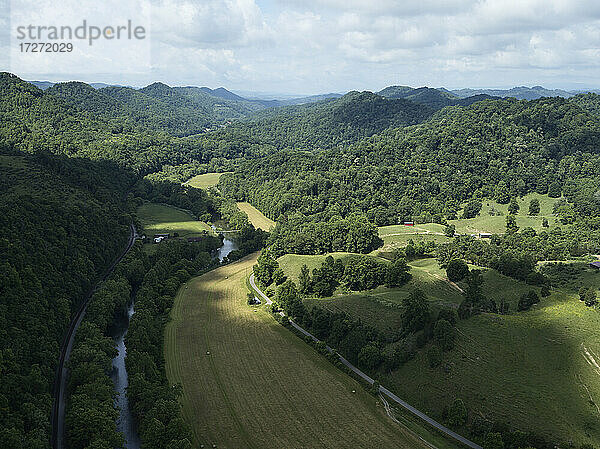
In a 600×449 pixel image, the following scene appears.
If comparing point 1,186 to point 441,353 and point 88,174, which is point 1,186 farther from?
point 441,353

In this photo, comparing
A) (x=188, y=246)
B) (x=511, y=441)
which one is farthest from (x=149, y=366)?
(x=188, y=246)

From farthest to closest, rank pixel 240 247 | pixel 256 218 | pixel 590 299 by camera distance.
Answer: pixel 256 218 → pixel 240 247 → pixel 590 299

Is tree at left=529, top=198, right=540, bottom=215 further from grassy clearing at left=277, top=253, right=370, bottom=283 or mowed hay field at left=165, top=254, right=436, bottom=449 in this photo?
mowed hay field at left=165, top=254, right=436, bottom=449

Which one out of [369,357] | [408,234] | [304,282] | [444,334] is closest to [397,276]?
[304,282]

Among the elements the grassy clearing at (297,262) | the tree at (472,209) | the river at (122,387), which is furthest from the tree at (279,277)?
the tree at (472,209)

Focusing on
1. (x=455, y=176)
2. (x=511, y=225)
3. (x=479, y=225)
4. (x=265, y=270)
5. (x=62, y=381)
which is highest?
(x=455, y=176)

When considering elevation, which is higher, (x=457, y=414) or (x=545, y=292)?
(x=545, y=292)

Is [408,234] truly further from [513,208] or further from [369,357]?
[369,357]
